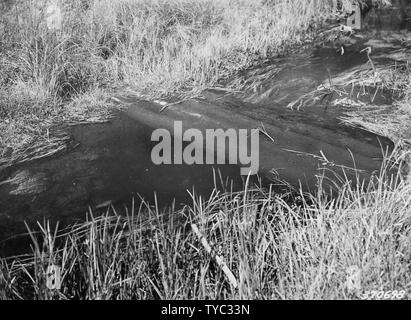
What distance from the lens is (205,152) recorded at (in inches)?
154

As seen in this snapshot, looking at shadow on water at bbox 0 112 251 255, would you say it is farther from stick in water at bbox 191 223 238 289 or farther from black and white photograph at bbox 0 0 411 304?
stick in water at bbox 191 223 238 289

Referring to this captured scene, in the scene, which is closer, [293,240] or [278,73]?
[293,240]

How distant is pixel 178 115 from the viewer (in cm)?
445

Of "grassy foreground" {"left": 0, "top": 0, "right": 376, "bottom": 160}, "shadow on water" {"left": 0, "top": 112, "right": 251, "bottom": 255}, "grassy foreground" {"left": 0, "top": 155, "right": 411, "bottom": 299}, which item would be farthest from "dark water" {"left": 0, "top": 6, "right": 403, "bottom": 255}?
"grassy foreground" {"left": 0, "top": 155, "right": 411, "bottom": 299}

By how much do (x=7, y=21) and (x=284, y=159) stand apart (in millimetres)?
3434

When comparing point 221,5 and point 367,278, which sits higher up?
point 221,5

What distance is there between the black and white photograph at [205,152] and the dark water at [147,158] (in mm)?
16

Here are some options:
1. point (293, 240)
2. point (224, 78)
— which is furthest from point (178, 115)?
point (293, 240)

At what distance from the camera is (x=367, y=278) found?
206 centimetres

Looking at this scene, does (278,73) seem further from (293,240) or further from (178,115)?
(293,240)

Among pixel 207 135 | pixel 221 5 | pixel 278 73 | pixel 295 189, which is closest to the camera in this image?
pixel 295 189

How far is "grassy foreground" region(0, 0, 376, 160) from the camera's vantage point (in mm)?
4516
